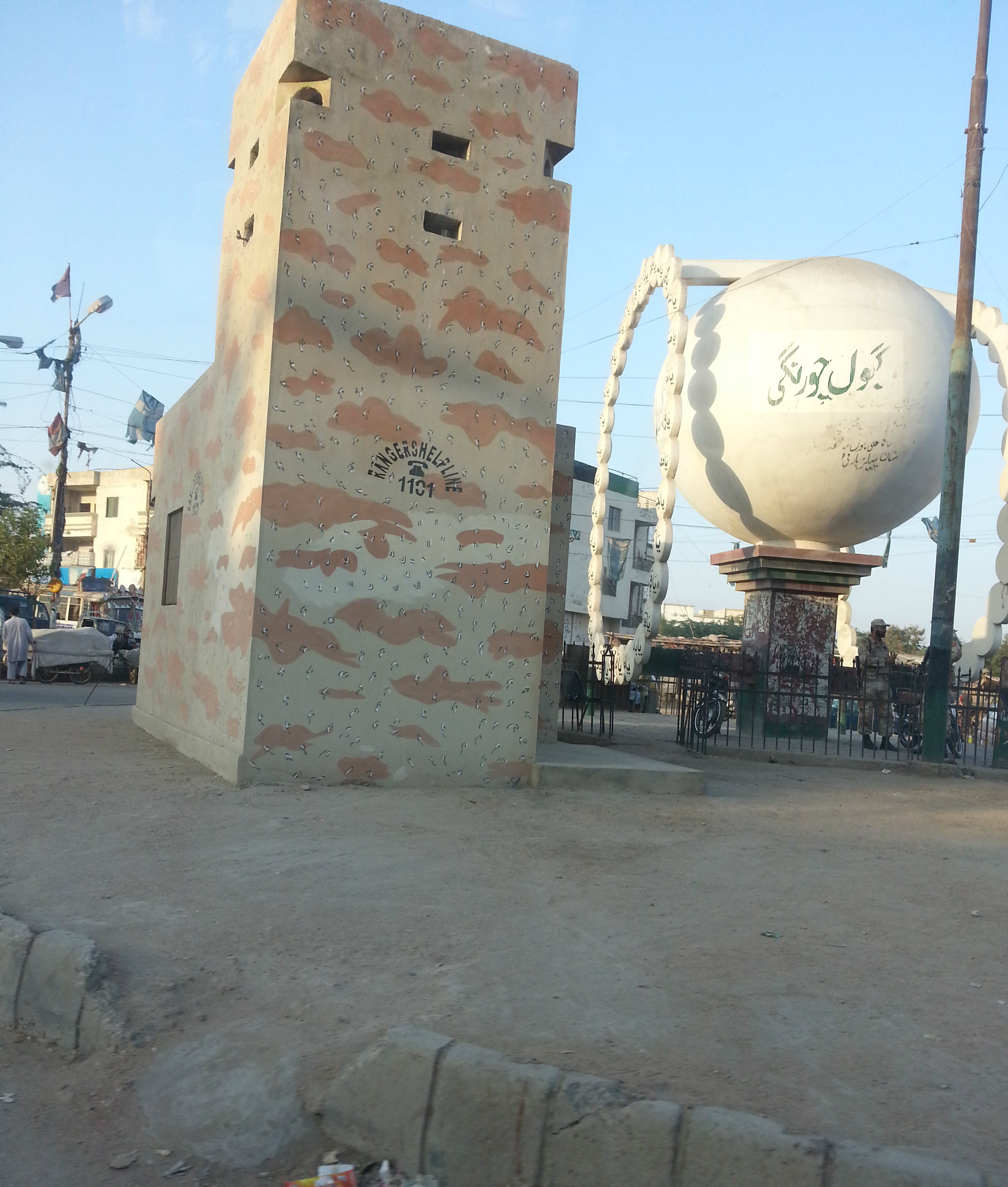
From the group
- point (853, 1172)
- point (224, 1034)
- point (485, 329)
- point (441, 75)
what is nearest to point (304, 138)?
point (441, 75)

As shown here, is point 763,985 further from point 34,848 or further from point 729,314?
point 729,314

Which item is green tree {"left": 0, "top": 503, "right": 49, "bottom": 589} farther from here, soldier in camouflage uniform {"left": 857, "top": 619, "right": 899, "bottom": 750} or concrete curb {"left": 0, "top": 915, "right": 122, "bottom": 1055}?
concrete curb {"left": 0, "top": 915, "right": 122, "bottom": 1055}

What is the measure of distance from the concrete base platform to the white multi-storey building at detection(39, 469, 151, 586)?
46.5 m

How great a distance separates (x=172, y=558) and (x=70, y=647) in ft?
45.1

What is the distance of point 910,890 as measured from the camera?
5.81m

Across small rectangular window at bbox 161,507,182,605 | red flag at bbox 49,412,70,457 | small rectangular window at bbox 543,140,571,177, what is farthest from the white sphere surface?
red flag at bbox 49,412,70,457

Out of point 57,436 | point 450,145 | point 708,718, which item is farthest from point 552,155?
point 57,436

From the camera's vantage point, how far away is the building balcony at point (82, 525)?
55.7 metres

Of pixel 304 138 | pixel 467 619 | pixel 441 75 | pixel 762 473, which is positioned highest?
pixel 441 75

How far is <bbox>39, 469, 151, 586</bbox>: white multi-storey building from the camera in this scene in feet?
176

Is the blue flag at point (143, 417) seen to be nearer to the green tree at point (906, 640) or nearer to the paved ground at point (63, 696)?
the paved ground at point (63, 696)

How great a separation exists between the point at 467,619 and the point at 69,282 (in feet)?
90.5

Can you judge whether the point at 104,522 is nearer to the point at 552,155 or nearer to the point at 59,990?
the point at 552,155

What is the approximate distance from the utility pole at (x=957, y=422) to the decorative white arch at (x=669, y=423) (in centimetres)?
153
